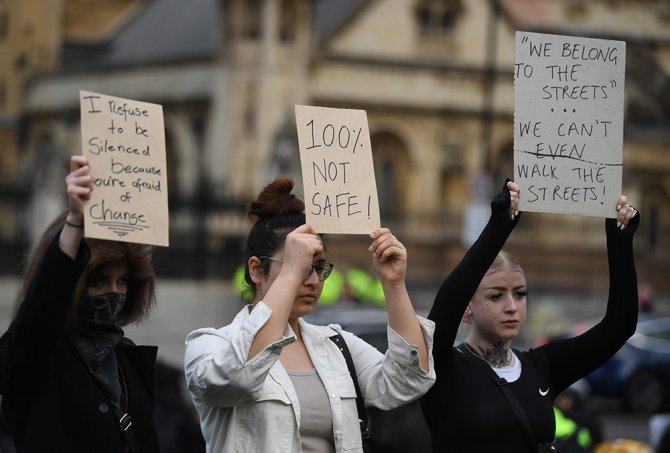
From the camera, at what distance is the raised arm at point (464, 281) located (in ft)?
19.6

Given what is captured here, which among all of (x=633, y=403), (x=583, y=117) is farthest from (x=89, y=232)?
(x=633, y=403)

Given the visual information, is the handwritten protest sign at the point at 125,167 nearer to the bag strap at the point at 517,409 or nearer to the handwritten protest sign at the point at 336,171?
the handwritten protest sign at the point at 336,171

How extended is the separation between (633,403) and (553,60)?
1742 cm

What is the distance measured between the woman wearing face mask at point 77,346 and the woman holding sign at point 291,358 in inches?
11.3

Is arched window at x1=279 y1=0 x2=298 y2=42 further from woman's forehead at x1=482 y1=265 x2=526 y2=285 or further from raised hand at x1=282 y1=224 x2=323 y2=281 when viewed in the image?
raised hand at x1=282 y1=224 x2=323 y2=281

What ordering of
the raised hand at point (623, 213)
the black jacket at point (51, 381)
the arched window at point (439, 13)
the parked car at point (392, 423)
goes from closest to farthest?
the black jacket at point (51, 381)
the raised hand at point (623, 213)
the parked car at point (392, 423)
the arched window at point (439, 13)

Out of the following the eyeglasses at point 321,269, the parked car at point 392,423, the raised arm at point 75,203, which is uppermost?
the raised arm at point 75,203

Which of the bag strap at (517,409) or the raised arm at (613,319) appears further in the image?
the raised arm at (613,319)

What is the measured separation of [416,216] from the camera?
45500mm

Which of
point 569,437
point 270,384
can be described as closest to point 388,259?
point 270,384

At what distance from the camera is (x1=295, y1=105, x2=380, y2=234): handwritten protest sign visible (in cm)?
572

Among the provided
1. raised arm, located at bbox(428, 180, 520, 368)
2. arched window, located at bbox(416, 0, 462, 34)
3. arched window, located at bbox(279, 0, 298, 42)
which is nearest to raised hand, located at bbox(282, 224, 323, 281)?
raised arm, located at bbox(428, 180, 520, 368)

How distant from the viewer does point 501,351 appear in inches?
248

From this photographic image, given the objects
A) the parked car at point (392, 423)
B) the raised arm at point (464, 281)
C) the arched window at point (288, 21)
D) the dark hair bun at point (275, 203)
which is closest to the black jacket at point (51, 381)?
the dark hair bun at point (275, 203)
